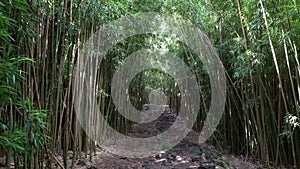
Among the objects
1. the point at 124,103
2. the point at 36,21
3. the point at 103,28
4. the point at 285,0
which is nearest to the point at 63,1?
the point at 36,21

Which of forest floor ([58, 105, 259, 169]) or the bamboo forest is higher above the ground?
the bamboo forest

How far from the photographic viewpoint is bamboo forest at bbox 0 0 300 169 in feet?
7.07

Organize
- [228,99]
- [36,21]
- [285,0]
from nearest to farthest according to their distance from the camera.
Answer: [36,21]
[285,0]
[228,99]

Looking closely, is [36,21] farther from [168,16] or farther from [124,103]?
[124,103]

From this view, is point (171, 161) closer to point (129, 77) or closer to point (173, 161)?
point (173, 161)

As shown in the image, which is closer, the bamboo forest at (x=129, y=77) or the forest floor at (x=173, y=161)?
the bamboo forest at (x=129, y=77)

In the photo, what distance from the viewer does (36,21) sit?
2379 mm

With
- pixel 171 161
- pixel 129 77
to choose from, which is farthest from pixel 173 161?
pixel 129 77

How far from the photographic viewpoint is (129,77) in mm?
7902

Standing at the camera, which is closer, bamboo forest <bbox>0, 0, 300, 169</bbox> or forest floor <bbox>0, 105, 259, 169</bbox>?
bamboo forest <bbox>0, 0, 300, 169</bbox>

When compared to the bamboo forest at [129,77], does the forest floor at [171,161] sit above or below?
below

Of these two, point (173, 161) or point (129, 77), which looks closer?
point (173, 161)

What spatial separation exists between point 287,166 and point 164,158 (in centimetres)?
217

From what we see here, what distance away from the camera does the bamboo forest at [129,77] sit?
7.07ft
